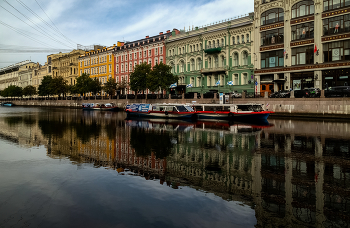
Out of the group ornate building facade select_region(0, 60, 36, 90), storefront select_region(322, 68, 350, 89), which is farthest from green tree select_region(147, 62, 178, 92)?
ornate building facade select_region(0, 60, 36, 90)

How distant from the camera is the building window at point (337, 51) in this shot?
45812mm

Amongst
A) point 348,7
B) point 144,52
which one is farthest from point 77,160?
point 144,52

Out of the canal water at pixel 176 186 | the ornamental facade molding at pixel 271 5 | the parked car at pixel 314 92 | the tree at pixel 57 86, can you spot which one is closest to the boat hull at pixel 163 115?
the parked car at pixel 314 92

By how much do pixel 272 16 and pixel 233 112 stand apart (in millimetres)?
24433

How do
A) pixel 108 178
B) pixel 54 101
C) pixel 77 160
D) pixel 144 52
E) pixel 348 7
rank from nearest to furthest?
pixel 108 178
pixel 77 160
pixel 348 7
pixel 144 52
pixel 54 101

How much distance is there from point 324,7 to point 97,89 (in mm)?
67094

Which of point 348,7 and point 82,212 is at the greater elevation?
point 348,7

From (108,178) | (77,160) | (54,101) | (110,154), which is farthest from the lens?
(54,101)

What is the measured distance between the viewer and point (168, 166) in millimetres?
13352

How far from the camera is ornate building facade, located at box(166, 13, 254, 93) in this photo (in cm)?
5881

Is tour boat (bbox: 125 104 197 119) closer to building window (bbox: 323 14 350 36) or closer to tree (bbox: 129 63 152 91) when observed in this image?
tree (bbox: 129 63 152 91)

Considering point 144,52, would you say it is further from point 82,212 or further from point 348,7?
point 82,212

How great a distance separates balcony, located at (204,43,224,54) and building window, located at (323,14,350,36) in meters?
20.7

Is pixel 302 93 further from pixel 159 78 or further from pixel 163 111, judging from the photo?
pixel 159 78
